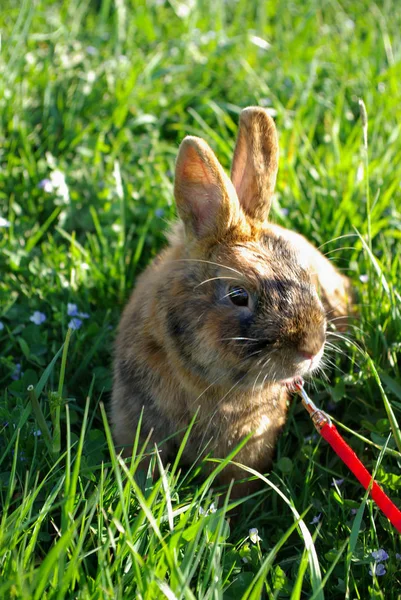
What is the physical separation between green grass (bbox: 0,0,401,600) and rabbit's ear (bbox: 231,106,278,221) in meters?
0.45

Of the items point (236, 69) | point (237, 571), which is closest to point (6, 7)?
point (236, 69)

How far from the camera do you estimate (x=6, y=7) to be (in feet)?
17.3

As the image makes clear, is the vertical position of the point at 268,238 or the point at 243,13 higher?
the point at 243,13

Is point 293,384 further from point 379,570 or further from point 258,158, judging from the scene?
point 258,158

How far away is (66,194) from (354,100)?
2.10 m

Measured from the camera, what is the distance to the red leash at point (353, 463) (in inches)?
103

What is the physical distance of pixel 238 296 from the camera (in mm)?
2717

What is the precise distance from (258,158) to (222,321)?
0.80 metres

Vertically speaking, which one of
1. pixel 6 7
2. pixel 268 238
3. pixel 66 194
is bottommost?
pixel 268 238

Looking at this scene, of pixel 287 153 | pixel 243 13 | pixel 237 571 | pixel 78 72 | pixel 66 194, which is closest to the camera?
pixel 237 571

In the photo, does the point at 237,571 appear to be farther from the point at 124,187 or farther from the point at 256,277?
the point at 124,187

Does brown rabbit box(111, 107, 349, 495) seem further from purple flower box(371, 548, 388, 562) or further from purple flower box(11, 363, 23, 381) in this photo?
purple flower box(371, 548, 388, 562)

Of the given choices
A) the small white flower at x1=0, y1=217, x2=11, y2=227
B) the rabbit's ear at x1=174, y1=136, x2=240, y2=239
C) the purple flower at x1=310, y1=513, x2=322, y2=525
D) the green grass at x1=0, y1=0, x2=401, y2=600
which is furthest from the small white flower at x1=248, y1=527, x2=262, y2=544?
the small white flower at x1=0, y1=217, x2=11, y2=227

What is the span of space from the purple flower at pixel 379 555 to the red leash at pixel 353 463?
3.7 inches
